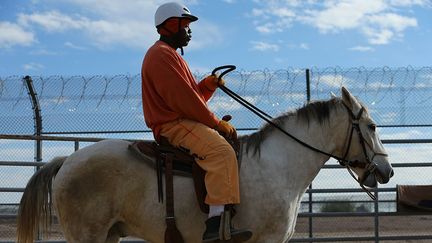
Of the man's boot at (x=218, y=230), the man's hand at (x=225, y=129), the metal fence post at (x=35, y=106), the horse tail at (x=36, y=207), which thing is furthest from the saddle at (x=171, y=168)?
the metal fence post at (x=35, y=106)

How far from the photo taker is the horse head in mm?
5012

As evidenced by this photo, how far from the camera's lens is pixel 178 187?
4.76 metres

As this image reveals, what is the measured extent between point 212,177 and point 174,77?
0.76m

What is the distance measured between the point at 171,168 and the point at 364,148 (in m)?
1.52

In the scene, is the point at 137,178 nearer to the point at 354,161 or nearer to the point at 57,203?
the point at 57,203

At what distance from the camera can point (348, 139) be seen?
202 inches

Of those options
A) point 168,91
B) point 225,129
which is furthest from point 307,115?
point 168,91

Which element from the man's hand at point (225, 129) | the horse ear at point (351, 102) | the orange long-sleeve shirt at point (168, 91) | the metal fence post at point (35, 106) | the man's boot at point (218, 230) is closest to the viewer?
the man's boot at point (218, 230)

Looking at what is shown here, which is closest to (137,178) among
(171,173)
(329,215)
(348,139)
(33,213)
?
(171,173)

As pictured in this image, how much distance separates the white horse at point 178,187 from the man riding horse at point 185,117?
190mm

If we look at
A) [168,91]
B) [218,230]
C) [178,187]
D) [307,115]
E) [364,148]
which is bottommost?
[218,230]

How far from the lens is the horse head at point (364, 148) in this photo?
16.4ft

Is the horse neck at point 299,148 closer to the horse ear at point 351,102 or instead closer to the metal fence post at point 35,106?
the horse ear at point 351,102

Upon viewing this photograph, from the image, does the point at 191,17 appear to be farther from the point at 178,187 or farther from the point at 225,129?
the point at 178,187
